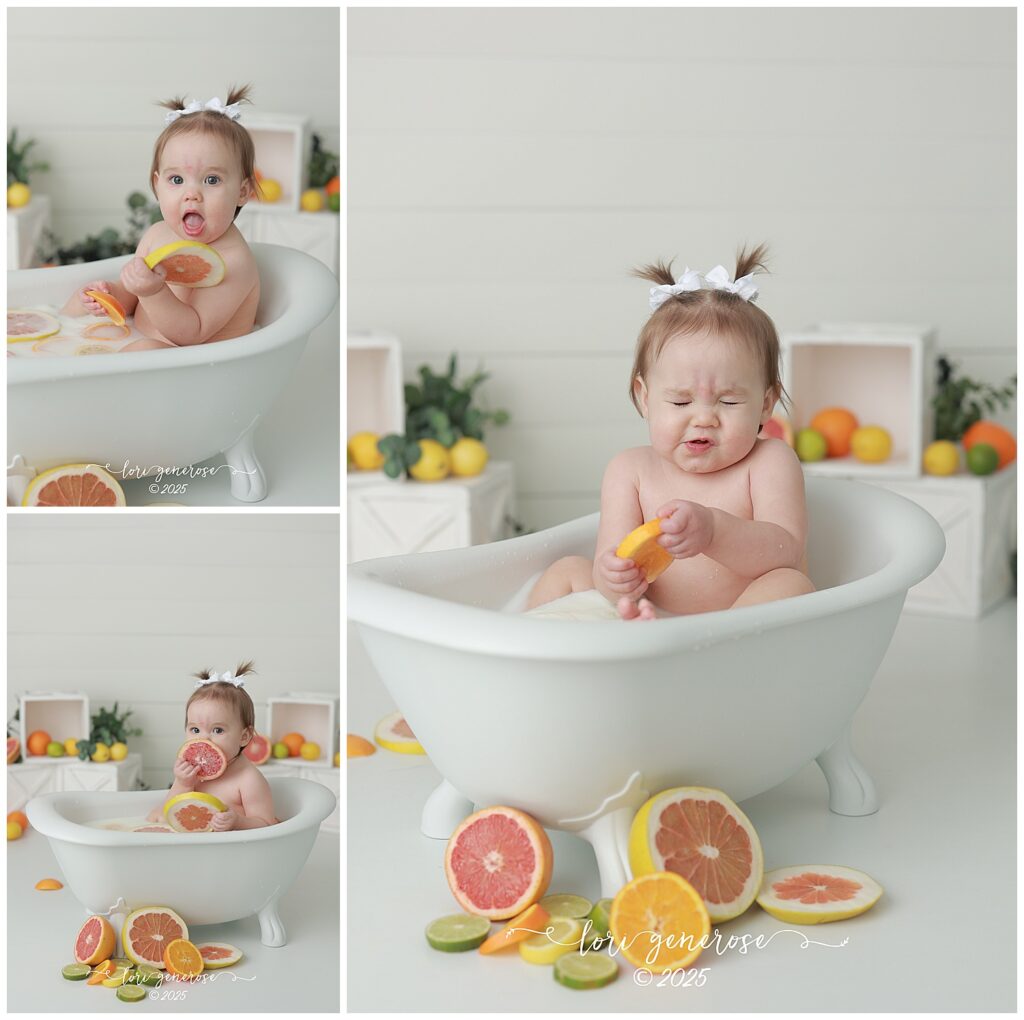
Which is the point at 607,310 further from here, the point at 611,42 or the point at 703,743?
the point at 703,743

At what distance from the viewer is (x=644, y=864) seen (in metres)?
1.60

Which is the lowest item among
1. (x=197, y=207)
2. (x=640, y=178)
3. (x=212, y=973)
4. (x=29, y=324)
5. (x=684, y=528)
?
(x=212, y=973)

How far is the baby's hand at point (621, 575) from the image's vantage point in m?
1.75

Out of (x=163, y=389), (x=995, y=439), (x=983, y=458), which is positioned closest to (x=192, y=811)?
(x=163, y=389)

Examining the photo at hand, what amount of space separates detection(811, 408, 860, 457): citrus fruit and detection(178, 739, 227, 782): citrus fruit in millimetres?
1873

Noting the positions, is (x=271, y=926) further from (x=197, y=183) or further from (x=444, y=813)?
(x=197, y=183)

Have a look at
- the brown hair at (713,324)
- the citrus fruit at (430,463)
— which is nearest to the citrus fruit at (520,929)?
the brown hair at (713,324)

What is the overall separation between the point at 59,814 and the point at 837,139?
2532 millimetres

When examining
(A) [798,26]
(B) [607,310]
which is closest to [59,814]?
(B) [607,310]

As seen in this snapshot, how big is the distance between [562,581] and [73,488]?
748 millimetres

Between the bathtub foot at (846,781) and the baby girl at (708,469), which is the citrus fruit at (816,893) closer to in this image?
the bathtub foot at (846,781)

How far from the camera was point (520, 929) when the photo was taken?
1616mm

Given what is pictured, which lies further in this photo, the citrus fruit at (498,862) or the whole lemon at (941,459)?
the whole lemon at (941,459)

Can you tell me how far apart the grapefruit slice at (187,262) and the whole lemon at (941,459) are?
2.00 m
